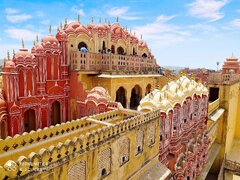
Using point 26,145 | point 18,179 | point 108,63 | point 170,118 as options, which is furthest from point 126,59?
point 18,179

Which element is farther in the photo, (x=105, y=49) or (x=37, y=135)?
(x=105, y=49)

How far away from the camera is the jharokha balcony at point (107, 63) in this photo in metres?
20.9

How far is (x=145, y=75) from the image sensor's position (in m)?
27.3

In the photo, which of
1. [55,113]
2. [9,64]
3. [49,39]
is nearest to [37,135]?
[9,64]

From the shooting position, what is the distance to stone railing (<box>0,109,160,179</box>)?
21.2ft

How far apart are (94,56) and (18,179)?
17691 mm

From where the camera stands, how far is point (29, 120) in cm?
1853

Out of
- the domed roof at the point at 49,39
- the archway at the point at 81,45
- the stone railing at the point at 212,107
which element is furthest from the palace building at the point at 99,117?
the stone railing at the point at 212,107

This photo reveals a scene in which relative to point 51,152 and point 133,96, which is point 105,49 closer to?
point 133,96

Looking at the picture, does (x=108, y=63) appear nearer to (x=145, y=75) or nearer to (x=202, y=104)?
(x=145, y=75)

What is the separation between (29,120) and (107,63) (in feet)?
33.5

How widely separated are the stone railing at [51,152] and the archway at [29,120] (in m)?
8.32

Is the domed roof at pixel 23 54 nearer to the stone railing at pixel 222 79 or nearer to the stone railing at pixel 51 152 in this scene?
the stone railing at pixel 51 152

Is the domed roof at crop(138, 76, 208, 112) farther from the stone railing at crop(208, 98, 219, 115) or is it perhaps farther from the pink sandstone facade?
the stone railing at crop(208, 98, 219, 115)
